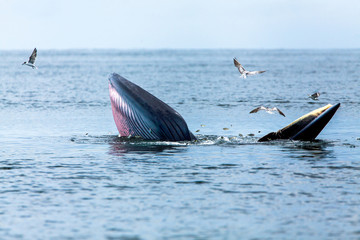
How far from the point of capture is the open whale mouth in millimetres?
24330

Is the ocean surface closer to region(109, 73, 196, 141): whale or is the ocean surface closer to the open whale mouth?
the open whale mouth

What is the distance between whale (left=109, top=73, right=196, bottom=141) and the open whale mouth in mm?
3910

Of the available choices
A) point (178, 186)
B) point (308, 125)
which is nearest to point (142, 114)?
point (178, 186)

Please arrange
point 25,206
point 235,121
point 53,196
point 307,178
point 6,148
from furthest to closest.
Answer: point 235,121 → point 6,148 → point 307,178 → point 53,196 → point 25,206

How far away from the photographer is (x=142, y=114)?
24.0 meters

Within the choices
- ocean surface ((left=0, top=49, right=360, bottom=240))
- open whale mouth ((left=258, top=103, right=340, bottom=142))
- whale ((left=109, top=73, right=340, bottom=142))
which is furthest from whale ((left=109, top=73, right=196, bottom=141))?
open whale mouth ((left=258, top=103, right=340, bottom=142))

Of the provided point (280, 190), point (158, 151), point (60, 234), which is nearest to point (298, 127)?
point (158, 151)

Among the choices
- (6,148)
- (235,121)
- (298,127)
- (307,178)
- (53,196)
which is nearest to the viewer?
(53,196)

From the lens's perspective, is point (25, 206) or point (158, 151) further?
point (158, 151)

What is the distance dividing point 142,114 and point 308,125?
573cm

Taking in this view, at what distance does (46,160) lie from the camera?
79.5 ft

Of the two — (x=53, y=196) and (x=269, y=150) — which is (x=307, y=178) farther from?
(x=53, y=196)

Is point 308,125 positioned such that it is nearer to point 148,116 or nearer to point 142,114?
point 148,116

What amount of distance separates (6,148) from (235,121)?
46.1ft
